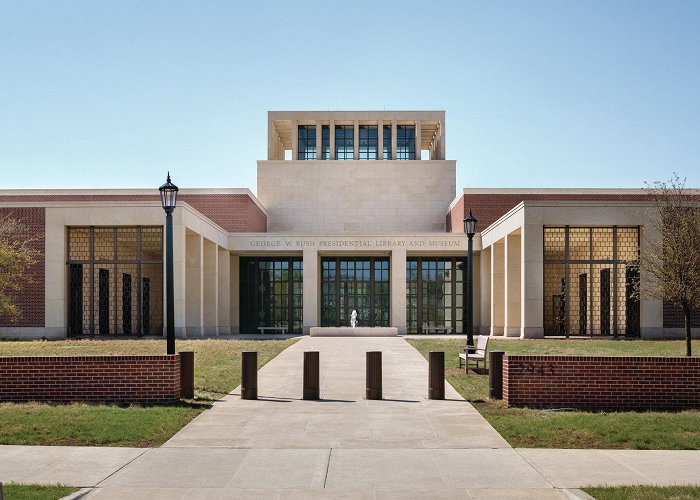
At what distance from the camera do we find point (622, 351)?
83.8ft

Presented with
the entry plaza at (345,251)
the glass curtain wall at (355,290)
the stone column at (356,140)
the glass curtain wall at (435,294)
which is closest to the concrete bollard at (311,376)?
the entry plaza at (345,251)

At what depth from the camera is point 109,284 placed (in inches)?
1540

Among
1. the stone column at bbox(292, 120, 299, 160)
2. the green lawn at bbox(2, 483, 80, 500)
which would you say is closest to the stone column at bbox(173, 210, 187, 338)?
the stone column at bbox(292, 120, 299, 160)

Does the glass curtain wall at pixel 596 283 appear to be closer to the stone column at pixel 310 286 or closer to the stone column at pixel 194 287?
the stone column at pixel 310 286

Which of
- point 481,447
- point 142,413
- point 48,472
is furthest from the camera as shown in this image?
point 142,413

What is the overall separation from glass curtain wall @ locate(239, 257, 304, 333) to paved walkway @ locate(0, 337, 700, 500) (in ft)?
106

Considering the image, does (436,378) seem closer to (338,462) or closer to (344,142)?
(338,462)

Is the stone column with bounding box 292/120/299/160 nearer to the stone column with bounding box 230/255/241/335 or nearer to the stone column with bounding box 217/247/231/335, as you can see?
the stone column with bounding box 230/255/241/335

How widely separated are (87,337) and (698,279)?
26138 mm

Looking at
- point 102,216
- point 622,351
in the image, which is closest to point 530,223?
point 622,351

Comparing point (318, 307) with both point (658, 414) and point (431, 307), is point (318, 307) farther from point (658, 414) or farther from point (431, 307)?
point (658, 414)

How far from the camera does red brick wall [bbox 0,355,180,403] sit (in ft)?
43.5

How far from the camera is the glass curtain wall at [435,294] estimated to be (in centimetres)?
4491

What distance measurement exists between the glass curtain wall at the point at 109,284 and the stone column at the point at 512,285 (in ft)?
55.1
